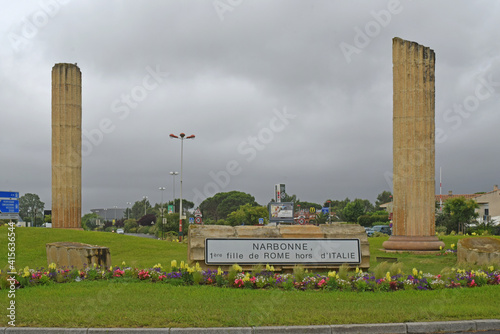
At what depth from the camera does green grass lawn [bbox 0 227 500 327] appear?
8281 millimetres

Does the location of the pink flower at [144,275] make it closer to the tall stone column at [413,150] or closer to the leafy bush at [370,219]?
the tall stone column at [413,150]

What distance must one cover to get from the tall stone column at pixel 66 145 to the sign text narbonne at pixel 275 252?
20527mm

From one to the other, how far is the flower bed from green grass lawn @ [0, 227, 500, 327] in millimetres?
362

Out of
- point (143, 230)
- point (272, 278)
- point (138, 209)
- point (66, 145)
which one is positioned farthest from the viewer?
point (138, 209)

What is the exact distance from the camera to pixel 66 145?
1237 inches

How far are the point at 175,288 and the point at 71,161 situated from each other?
22.4 metres

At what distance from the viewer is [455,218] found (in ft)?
143

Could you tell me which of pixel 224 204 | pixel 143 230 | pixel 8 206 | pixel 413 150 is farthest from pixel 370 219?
pixel 8 206

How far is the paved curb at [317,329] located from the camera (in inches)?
307

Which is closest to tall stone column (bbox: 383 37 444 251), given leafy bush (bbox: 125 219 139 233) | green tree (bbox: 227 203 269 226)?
green tree (bbox: 227 203 269 226)

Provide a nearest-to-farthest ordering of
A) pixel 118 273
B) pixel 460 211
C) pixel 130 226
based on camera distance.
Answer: pixel 118 273, pixel 460 211, pixel 130 226

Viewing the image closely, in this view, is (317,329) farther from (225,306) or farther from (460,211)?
(460,211)

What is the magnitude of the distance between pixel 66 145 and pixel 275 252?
21.3 meters

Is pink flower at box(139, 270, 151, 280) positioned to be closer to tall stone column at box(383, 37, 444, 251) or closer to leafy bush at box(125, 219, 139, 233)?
tall stone column at box(383, 37, 444, 251)
